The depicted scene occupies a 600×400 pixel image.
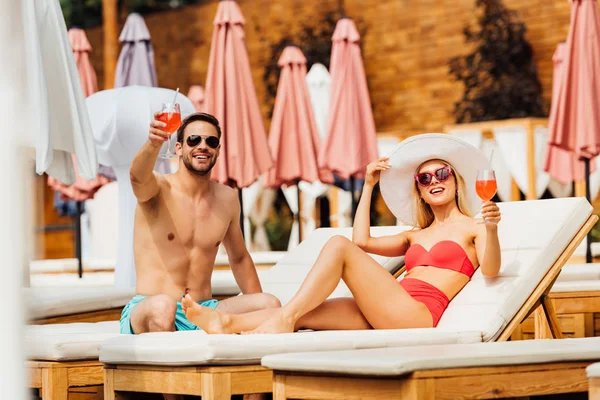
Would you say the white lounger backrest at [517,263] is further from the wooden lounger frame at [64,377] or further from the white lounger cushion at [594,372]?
the wooden lounger frame at [64,377]

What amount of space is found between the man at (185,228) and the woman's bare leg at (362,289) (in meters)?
0.35

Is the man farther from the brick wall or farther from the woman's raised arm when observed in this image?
the brick wall

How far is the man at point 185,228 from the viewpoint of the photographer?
5105mm

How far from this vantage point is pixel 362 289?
4965 mm

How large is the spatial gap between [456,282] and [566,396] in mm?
950

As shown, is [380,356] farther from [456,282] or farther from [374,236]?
[374,236]

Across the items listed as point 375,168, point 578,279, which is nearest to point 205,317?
Result: point 375,168

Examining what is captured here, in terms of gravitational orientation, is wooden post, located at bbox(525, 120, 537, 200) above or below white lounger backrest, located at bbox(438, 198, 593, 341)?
above

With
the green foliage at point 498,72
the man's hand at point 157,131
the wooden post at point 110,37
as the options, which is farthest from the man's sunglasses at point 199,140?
the wooden post at point 110,37

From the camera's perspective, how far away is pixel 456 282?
5141mm

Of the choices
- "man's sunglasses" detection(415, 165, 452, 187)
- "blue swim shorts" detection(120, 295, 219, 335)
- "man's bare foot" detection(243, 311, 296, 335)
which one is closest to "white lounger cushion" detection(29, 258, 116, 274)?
"blue swim shorts" detection(120, 295, 219, 335)

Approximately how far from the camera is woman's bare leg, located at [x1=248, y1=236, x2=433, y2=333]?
15.8ft

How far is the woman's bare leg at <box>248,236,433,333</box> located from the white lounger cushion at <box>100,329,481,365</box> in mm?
312

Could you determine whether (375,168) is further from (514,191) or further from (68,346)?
(514,191)
